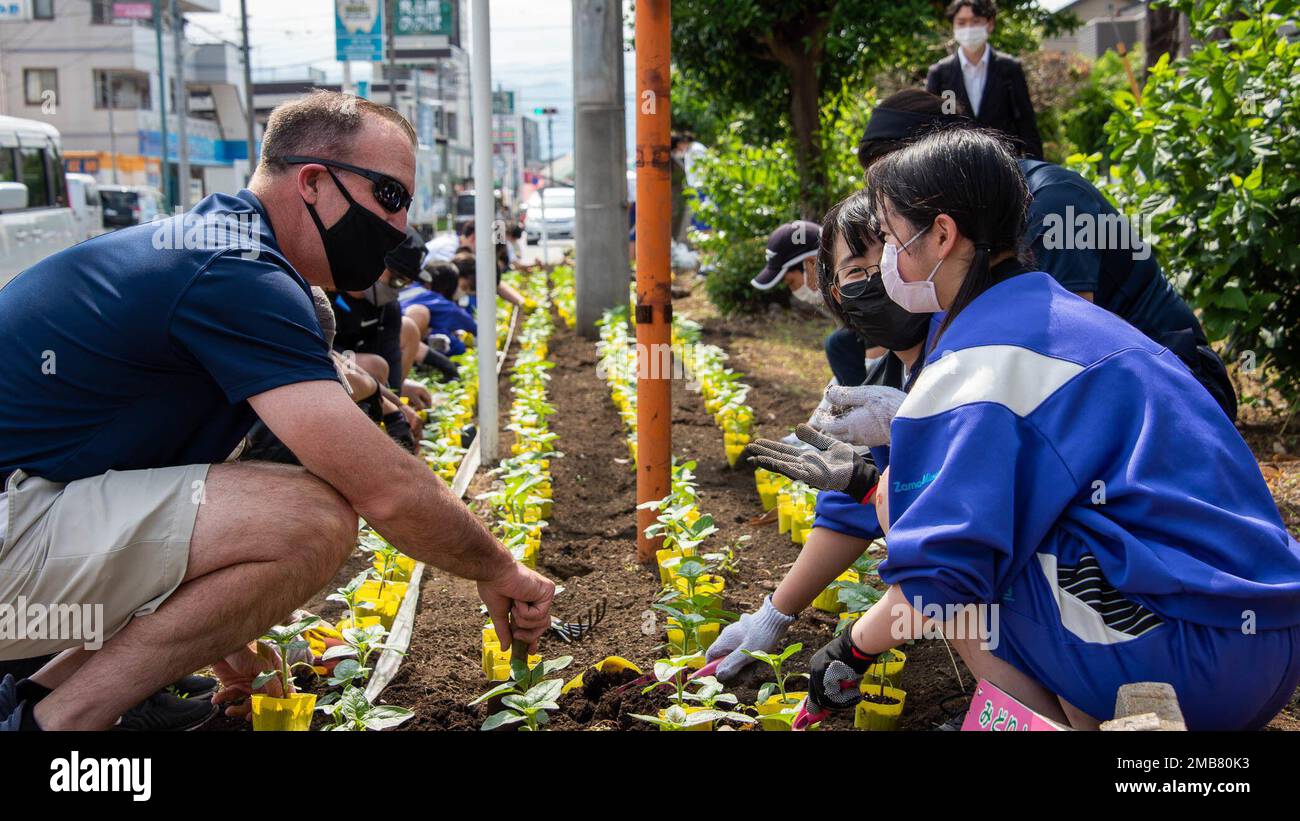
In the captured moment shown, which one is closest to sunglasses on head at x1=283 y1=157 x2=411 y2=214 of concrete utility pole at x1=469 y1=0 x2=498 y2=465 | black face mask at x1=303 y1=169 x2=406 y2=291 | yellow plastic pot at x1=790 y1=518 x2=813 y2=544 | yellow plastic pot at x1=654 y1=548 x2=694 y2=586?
black face mask at x1=303 y1=169 x2=406 y2=291

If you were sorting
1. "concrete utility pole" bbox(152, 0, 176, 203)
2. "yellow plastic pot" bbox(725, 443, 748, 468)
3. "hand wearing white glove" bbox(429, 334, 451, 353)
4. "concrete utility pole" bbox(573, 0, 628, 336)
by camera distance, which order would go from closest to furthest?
1. "yellow plastic pot" bbox(725, 443, 748, 468)
2. "hand wearing white glove" bbox(429, 334, 451, 353)
3. "concrete utility pole" bbox(573, 0, 628, 336)
4. "concrete utility pole" bbox(152, 0, 176, 203)

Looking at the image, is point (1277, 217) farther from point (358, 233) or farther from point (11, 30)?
point (11, 30)

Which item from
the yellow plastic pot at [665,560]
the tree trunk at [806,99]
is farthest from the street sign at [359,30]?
the yellow plastic pot at [665,560]

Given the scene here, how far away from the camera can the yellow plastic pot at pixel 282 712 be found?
7.95 feet

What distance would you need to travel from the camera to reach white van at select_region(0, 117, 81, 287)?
38.3ft

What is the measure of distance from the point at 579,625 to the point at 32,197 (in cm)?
1210

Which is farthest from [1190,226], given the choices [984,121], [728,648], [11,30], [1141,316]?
[11,30]

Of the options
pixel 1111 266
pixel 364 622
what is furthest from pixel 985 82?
pixel 364 622

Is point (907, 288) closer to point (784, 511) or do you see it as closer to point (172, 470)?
point (172, 470)

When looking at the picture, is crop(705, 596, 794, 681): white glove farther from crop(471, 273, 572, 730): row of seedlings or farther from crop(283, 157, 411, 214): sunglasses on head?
crop(283, 157, 411, 214): sunglasses on head

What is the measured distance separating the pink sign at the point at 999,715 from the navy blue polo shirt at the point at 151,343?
126 centimetres

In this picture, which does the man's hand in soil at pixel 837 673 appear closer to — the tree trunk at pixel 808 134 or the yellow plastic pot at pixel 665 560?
the yellow plastic pot at pixel 665 560

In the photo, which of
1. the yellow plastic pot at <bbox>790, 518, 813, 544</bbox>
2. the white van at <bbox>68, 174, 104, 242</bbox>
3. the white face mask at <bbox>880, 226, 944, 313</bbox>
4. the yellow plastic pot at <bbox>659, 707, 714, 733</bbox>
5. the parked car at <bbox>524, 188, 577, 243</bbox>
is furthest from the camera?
the parked car at <bbox>524, 188, 577, 243</bbox>

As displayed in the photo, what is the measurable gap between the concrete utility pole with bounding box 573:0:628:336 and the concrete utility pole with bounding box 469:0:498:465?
5126 millimetres
